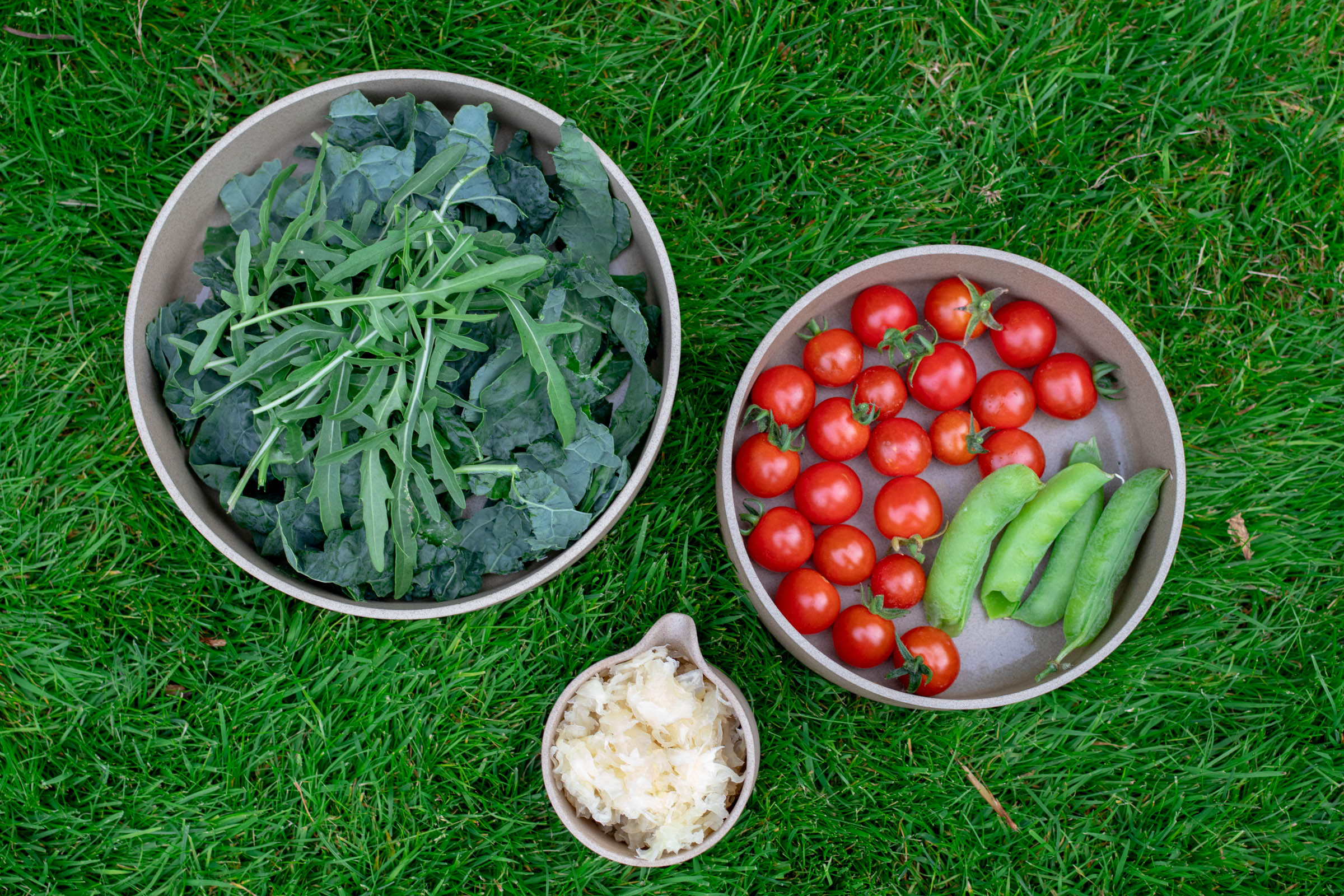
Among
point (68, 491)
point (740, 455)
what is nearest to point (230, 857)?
point (68, 491)

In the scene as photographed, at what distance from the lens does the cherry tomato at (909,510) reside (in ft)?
5.77

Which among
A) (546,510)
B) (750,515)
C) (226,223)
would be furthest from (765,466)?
(226,223)

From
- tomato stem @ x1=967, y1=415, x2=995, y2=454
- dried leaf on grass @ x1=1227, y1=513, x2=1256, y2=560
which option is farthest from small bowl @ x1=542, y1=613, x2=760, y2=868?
dried leaf on grass @ x1=1227, y1=513, x2=1256, y2=560

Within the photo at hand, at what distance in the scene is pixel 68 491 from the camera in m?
1.93

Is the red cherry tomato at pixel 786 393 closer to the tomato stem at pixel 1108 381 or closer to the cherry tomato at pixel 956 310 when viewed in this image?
the cherry tomato at pixel 956 310

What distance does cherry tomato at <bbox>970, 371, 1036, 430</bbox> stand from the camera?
5.85 ft

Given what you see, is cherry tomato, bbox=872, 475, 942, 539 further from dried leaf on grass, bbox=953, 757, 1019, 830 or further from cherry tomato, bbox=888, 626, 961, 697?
dried leaf on grass, bbox=953, 757, 1019, 830

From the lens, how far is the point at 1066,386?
1.77 metres

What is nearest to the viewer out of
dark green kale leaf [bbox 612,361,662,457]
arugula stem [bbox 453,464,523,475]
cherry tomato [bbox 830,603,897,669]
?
arugula stem [bbox 453,464,523,475]

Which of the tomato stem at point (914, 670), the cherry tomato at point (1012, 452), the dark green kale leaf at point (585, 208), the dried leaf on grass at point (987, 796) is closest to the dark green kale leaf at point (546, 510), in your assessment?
the dark green kale leaf at point (585, 208)

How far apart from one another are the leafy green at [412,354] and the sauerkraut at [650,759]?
11.5 inches

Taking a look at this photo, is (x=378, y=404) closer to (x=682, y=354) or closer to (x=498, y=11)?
(x=682, y=354)

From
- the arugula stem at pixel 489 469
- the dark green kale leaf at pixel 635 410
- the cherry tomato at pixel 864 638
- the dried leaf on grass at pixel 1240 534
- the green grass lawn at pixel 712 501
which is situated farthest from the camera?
the dried leaf on grass at pixel 1240 534

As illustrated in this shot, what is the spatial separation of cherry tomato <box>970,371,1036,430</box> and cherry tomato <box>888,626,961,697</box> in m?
0.42
